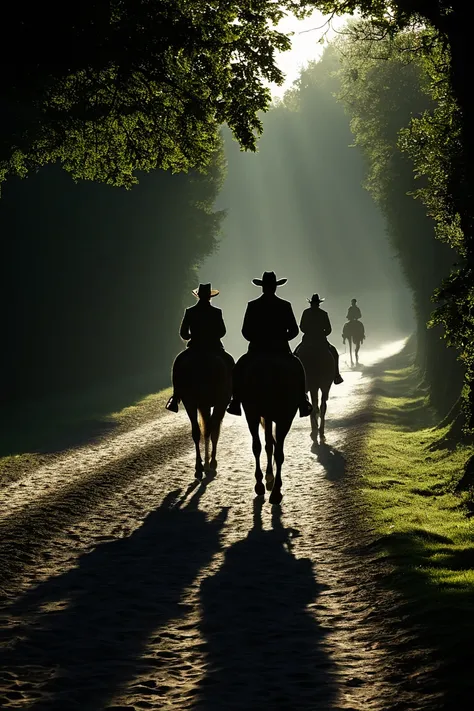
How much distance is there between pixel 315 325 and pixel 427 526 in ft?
28.5

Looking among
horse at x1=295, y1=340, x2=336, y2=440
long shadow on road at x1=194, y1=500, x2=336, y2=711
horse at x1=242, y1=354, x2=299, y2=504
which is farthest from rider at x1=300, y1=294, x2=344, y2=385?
long shadow on road at x1=194, y1=500, x2=336, y2=711

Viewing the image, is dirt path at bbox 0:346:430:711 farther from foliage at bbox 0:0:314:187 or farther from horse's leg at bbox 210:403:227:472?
foliage at bbox 0:0:314:187

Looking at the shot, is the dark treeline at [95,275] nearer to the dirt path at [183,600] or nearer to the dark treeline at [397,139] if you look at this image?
the dark treeline at [397,139]

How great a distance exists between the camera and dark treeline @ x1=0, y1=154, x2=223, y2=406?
98.4ft

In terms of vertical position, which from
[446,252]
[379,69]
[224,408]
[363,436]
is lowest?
[363,436]

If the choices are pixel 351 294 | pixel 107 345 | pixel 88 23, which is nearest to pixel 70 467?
pixel 88 23

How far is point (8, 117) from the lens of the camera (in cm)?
1573

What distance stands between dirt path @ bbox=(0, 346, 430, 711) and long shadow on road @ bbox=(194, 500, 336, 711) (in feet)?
0.05

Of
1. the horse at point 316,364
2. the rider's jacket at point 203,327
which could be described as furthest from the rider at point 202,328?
the horse at point 316,364

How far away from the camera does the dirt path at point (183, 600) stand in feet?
17.7

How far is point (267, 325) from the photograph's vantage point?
12.0m

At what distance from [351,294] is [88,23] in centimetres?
12286

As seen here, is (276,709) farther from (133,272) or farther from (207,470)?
(133,272)

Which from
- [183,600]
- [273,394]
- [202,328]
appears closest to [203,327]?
[202,328]
